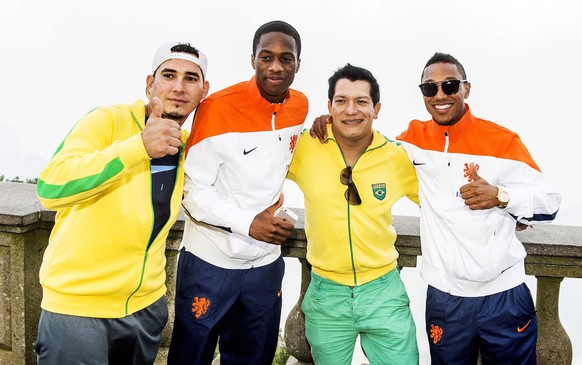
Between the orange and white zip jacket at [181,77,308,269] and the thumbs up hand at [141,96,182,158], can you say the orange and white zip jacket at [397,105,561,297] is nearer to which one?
the orange and white zip jacket at [181,77,308,269]

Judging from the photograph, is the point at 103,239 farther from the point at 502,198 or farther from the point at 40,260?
the point at 502,198

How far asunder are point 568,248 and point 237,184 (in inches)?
79.7

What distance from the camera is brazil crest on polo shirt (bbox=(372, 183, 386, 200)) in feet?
10.1

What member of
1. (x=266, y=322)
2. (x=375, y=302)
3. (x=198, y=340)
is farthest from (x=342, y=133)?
(x=198, y=340)

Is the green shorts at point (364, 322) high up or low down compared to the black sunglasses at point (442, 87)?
down

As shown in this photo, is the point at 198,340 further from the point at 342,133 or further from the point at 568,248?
the point at 568,248

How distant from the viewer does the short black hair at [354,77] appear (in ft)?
10.4

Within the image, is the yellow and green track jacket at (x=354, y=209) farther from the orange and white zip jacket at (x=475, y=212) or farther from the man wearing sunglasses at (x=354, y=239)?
the orange and white zip jacket at (x=475, y=212)

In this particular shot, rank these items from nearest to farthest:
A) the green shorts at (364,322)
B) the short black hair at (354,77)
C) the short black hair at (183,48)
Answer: the short black hair at (183,48) < the green shorts at (364,322) < the short black hair at (354,77)

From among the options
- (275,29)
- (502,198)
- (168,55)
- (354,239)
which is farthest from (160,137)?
(502,198)

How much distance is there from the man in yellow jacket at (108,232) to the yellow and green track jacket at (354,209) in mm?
885

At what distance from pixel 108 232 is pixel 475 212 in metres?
1.94

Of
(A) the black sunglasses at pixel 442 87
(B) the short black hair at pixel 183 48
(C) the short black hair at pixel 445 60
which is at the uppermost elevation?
(C) the short black hair at pixel 445 60

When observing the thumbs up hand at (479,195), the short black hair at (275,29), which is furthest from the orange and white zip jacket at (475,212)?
the short black hair at (275,29)
